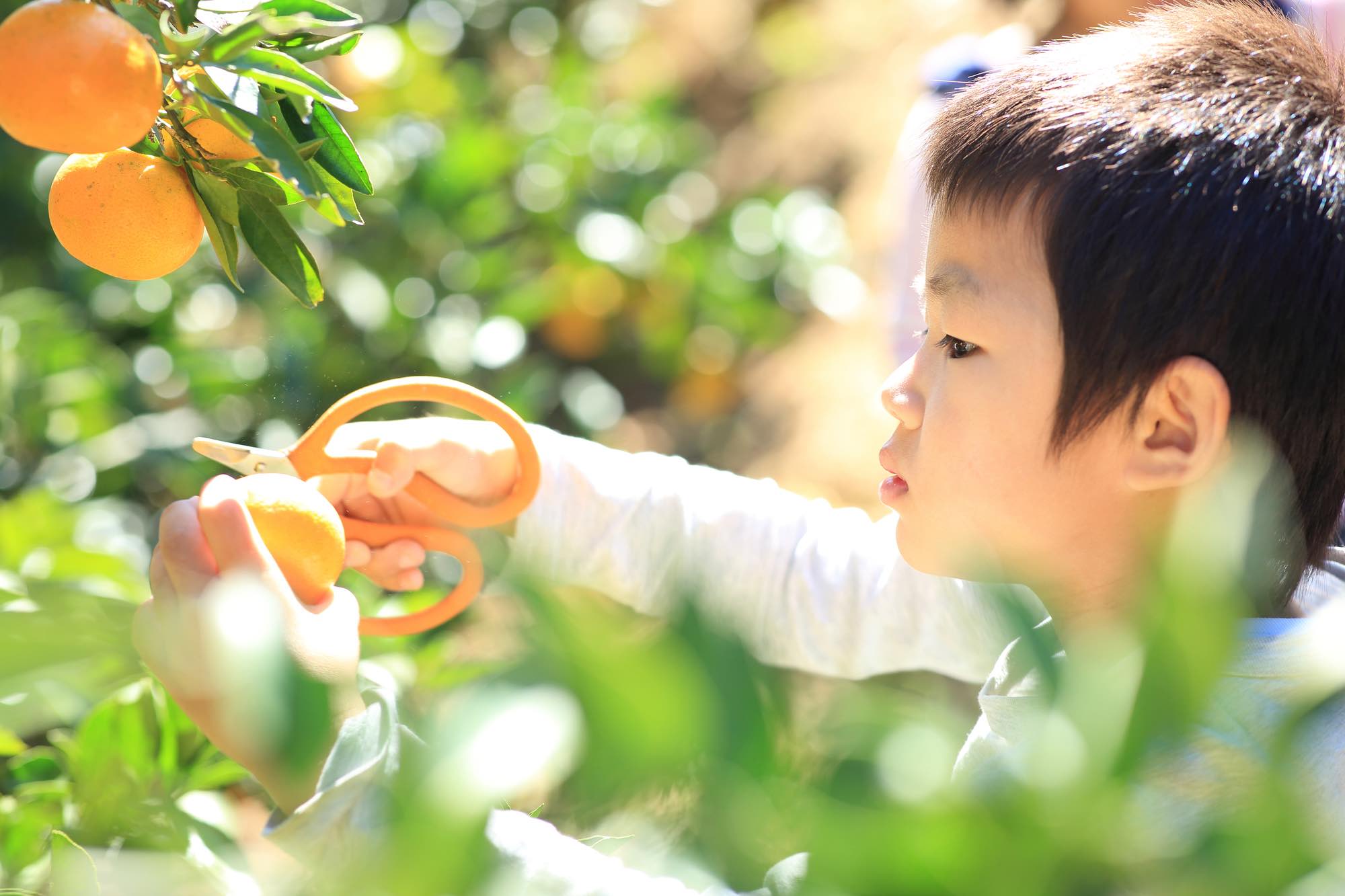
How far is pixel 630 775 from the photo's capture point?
264 millimetres

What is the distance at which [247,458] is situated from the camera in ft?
2.69

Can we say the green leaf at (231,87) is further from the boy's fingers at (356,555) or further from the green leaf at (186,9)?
the boy's fingers at (356,555)

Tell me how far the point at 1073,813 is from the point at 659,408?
2161mm

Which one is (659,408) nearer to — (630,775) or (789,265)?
(789,265)

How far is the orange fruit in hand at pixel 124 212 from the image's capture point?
62 centimetres

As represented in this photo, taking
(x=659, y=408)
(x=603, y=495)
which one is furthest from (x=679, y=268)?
(x=603, y=495)

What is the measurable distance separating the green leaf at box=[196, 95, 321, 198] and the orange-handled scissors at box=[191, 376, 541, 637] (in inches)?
11.3

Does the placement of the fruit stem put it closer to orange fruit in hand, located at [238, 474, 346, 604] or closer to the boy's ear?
orange fruit in hand, located at [238, 474, 346, 604]

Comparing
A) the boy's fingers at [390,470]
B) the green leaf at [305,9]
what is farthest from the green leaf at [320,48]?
the boy's fingers at [390,470]

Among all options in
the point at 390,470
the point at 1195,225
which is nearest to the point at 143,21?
the point at 390,470

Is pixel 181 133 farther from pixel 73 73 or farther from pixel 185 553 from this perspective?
pixel 185 553

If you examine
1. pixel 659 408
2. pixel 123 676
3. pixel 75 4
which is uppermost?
pixel 75 4

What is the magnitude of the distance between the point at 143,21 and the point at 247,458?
34 cm

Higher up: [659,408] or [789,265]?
[789,265]
